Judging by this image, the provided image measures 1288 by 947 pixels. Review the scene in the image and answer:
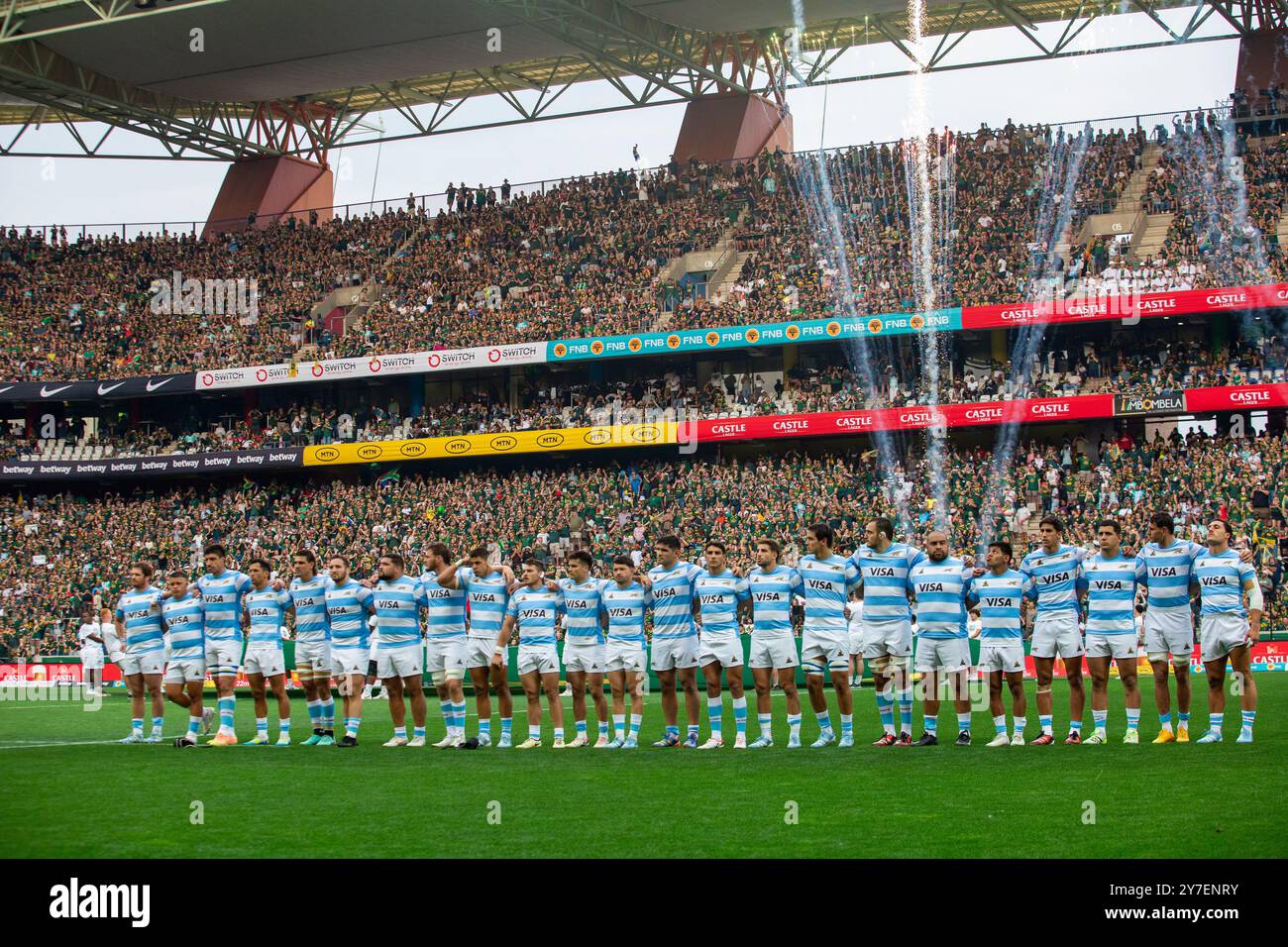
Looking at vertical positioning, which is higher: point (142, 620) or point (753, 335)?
point (753, 335)

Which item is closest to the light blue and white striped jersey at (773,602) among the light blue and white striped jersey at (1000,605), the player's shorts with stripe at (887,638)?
the player's shorts with stripe at (887,638)

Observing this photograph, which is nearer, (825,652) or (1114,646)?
(1114,646)

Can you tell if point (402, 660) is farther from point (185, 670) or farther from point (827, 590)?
point (827, 590)

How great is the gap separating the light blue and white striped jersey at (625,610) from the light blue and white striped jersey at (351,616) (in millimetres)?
2892

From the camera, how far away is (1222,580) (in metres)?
14.7

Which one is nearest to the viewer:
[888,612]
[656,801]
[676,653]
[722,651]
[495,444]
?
[656,801]

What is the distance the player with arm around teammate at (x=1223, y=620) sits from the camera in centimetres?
1464

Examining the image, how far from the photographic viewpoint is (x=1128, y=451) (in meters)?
38.3

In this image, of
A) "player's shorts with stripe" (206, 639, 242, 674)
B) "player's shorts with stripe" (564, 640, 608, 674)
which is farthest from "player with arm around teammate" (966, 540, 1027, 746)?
"player's shorts with stripe" (206, 639, 242, 674)

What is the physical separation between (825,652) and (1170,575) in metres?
3.70

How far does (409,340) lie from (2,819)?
Answer: 4010 cm

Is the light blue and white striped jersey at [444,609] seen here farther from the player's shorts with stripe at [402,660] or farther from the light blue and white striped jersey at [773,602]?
the light blue and white striped jersey at [773,602]

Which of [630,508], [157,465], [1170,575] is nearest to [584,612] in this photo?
[1170,575]
